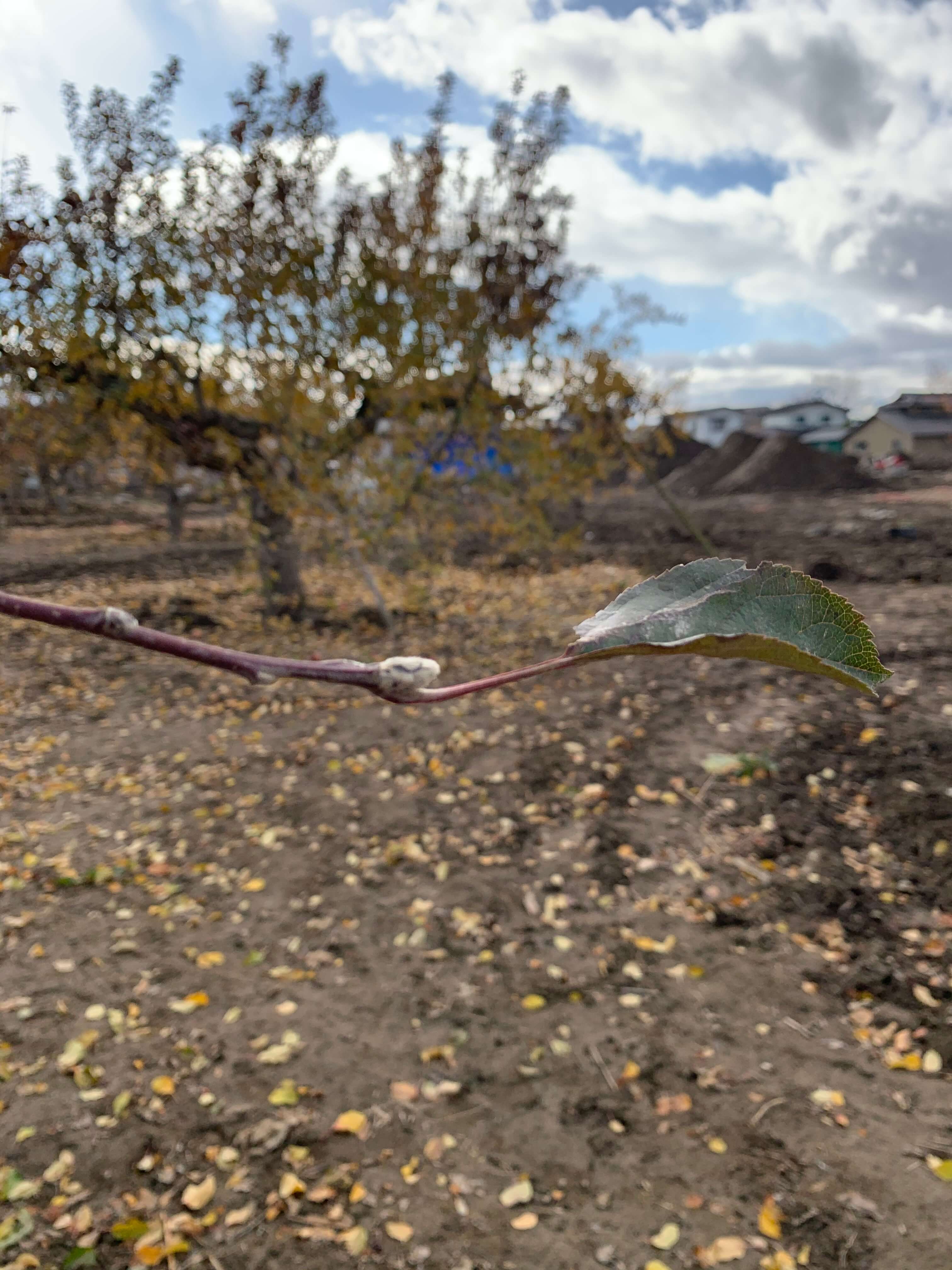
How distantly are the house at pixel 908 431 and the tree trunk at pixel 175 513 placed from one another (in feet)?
100

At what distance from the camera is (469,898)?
13.4ft

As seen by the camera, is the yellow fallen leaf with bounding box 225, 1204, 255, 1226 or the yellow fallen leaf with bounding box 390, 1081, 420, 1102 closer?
the yellow fallen leaf with bounding box 225, 1204, 255, 1226

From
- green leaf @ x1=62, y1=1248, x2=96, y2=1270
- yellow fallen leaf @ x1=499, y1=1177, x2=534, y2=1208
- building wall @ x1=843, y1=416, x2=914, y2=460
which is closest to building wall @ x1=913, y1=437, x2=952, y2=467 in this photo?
building wall @ x1=843, y1=416, x2=914, y2=460

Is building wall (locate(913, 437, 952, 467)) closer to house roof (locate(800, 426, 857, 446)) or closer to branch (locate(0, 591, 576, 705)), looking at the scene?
house roof (locate(800, 426, 857, 446))

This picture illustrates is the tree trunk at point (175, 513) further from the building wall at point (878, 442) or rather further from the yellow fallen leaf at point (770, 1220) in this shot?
the building wall at point (878, 442)

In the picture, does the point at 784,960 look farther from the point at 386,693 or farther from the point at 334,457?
the point at 334,457

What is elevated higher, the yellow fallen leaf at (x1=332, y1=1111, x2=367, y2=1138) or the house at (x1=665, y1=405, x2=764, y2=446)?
the house at (x1=665, y1=405, x2=764, y2=446)

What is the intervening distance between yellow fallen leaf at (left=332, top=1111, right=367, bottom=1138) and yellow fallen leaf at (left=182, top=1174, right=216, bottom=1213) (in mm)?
403

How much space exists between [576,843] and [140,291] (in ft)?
19.2

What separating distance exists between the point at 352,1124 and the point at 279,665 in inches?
116

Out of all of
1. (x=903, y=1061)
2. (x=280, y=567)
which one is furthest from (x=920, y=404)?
(x=903, y=1061)

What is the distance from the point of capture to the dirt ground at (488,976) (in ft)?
8.14

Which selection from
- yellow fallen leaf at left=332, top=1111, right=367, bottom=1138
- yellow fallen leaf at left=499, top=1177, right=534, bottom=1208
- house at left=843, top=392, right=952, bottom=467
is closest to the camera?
yellow fallen leaf at left=499, top=1177, right=534, bottom=1208

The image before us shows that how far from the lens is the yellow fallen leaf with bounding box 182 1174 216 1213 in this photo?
252 cm
